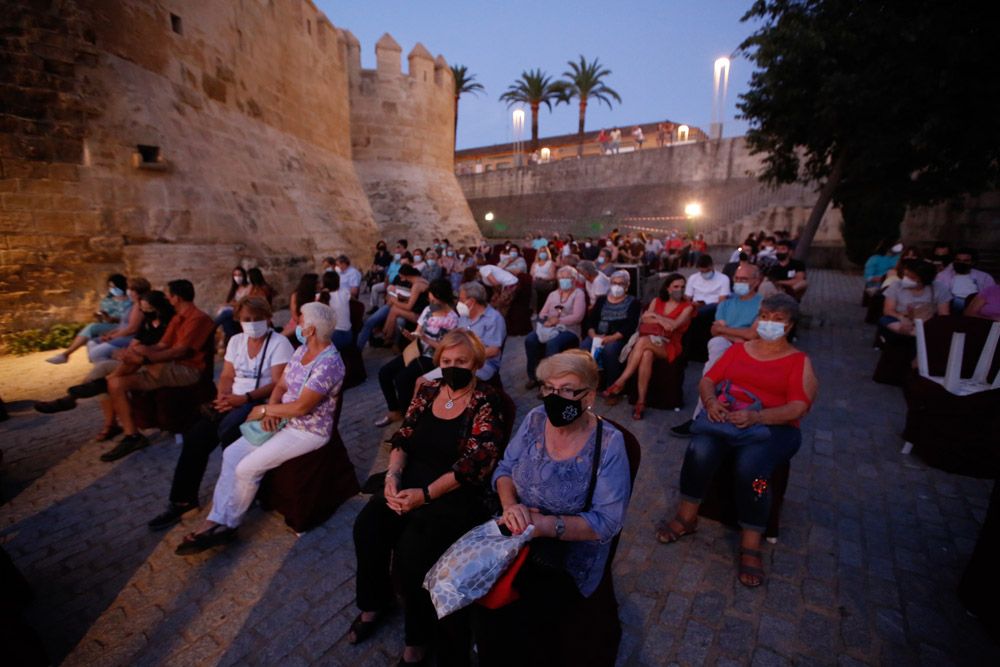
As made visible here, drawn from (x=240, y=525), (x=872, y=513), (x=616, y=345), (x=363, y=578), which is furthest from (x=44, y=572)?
(x=872, y=513)

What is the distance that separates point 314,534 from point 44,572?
1759 millimetres

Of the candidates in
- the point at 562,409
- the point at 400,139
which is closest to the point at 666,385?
the point at 562,409

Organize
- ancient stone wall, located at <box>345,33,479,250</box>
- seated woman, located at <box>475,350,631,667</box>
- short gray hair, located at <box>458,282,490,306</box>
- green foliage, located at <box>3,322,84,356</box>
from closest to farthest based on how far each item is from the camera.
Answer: seated woman, located at <box>475,350,631,667</box> < short gray hair, located at <box>458,282,490,306</box> < green foliage, located at <box>3,322,84,356</box> < ancient stone wall, located at <box>345,33,479,250</box>

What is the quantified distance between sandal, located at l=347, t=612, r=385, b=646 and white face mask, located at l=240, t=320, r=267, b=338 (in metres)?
2.39

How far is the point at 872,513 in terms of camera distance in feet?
11.1

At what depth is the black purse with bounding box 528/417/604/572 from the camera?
2.06 m

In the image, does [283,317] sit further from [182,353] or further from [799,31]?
[799,31]

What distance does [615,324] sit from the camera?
5656 millimetres

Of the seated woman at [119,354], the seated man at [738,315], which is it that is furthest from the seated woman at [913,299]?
the seated woman at [119,354]

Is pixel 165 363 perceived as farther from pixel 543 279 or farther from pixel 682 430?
pixel 543 279

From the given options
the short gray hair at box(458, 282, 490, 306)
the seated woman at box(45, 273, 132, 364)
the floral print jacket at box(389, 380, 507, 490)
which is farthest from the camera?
the seated woman at box(45, 273, 132, 364)

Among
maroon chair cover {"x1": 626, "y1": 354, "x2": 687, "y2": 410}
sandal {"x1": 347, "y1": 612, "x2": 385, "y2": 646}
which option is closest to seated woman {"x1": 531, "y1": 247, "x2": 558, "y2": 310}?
maroon chair cover {"x1": 626, "y1": 354, "x2": 687, "y2": 410}

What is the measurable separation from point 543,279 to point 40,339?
9450 millimetres

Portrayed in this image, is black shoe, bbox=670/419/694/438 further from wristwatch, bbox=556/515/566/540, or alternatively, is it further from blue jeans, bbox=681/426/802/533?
wristwatch, bbox=556/515/566/540
